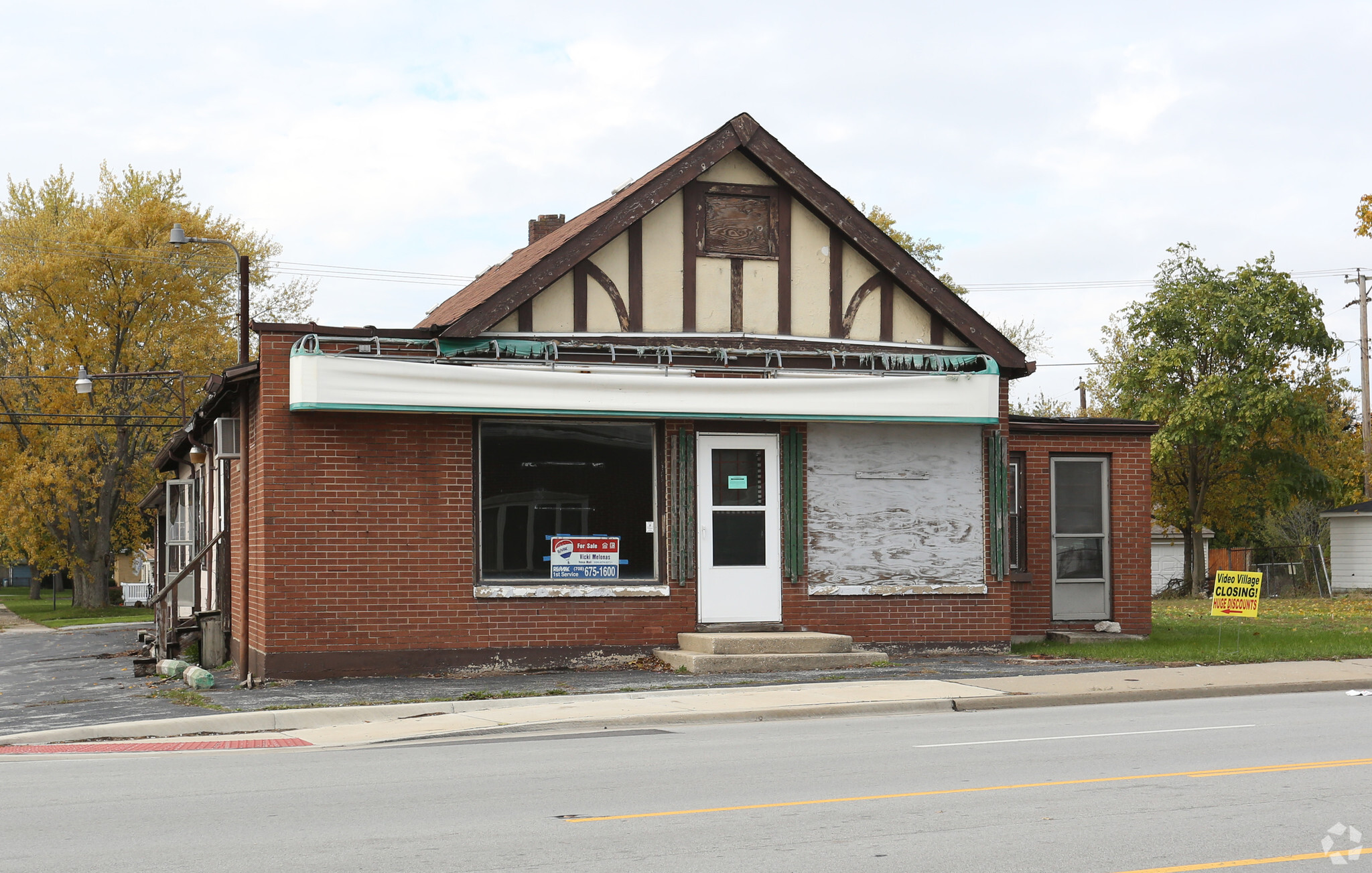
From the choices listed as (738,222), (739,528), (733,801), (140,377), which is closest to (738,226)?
(738,222)

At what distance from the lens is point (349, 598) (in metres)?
15.5

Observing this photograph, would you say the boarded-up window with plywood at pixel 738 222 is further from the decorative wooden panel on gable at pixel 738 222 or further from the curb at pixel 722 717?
the curb at pixel 722 717

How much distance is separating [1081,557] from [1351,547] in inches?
1049

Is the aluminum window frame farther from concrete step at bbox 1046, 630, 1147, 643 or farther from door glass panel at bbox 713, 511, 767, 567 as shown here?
door glass panel at bbox 713, 511, 767, 567

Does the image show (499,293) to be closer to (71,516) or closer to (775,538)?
(775,538)

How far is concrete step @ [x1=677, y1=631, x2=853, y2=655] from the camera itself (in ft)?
52.6

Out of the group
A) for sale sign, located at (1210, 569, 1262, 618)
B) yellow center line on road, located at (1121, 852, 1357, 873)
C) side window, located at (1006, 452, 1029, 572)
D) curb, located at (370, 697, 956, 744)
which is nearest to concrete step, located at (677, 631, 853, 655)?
curb, located at (370, 697, 956, 744)

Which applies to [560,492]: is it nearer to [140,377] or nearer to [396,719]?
[396,719]

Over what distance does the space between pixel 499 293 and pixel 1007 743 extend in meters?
8.13

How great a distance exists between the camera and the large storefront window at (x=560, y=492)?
16188mm

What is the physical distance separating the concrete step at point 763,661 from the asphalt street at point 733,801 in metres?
3.50
